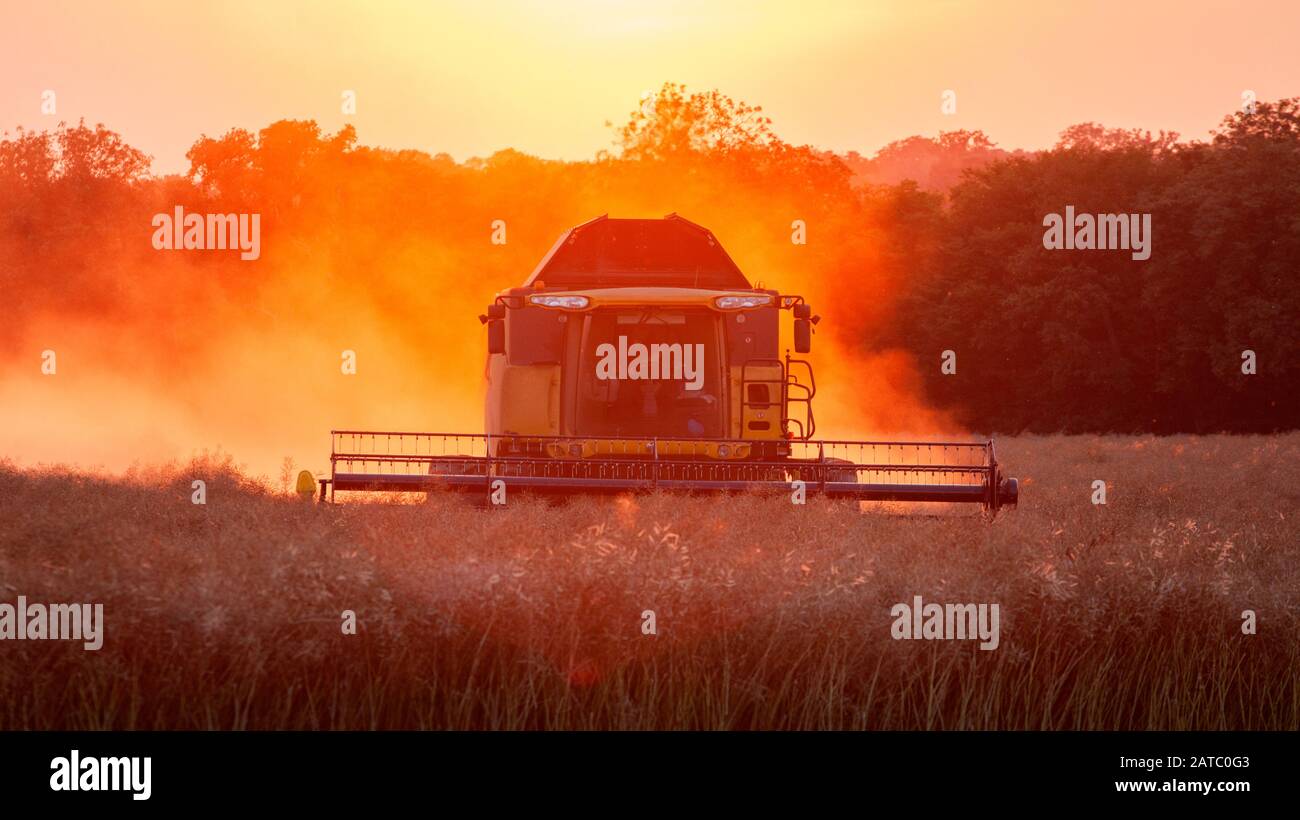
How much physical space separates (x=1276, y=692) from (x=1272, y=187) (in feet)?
121

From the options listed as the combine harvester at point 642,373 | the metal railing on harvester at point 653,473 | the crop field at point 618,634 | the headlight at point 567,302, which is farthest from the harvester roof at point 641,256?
the crop field at point 618,634

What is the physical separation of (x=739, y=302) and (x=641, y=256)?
1.60 meters

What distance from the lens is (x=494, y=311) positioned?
1527 centimetres

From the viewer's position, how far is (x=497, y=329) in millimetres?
15148

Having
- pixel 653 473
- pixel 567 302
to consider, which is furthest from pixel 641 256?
pixel 653 473

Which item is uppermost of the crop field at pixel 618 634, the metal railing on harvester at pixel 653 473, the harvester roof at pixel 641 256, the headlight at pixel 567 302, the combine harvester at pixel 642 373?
the harvester roof at pixel 641 256

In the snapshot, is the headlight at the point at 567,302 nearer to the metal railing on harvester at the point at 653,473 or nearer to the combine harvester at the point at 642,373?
the combine harvester at the point at 642,373

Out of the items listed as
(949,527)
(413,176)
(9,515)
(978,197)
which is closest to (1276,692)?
(949,527)

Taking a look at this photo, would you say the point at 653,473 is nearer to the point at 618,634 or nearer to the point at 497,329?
the point at 497,329

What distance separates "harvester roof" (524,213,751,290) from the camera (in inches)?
628

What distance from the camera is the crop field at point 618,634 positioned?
629cm

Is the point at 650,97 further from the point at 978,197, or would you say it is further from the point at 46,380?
the point at 46,380

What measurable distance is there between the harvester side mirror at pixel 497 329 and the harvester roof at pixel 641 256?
89cm

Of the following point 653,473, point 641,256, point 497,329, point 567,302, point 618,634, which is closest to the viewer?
point 618,634
